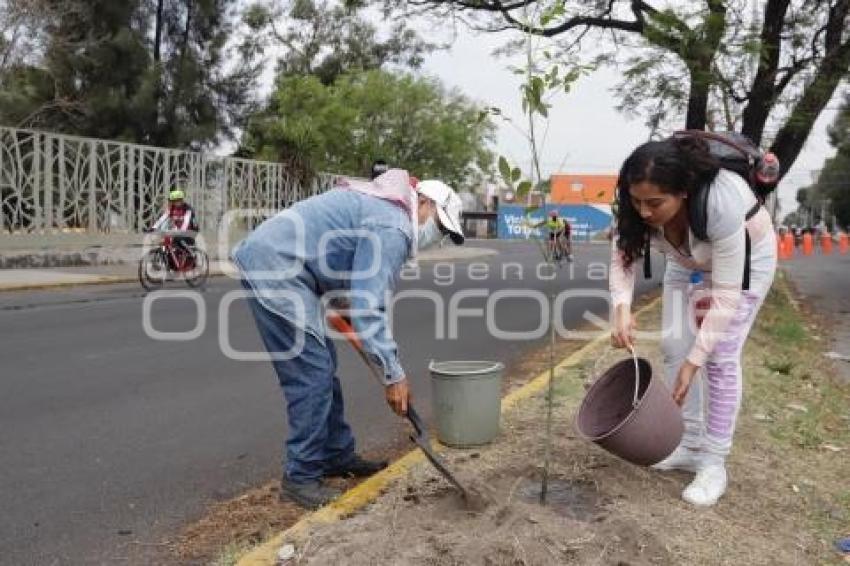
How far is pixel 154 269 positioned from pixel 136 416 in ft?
31.8

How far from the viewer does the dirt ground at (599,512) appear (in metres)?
3.23

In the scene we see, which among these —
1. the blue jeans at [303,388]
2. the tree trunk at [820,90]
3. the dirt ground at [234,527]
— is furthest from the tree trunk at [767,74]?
the dirt ground at [234,527]

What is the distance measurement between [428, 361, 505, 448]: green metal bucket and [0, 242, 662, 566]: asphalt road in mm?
689

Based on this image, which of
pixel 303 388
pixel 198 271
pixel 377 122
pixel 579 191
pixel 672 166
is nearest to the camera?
pixel 672 166

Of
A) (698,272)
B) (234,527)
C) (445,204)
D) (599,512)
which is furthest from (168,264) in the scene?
(599,512)

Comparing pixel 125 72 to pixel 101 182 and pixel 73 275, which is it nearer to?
pixel 101 182

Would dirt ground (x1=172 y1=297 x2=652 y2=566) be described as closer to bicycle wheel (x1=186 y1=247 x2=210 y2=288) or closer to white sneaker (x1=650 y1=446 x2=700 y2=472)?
white sneaker (x1=650 y1=446 x2=700 y2=472)

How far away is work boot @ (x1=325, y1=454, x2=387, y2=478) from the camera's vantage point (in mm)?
4340

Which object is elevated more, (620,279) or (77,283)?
(620,279)

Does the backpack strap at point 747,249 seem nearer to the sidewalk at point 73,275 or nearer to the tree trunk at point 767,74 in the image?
the tree trunk at point 767,74

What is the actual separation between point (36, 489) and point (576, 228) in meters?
48.8

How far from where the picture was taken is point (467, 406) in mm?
4707

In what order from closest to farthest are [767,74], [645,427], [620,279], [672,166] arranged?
[672,166], [645,427], [620,279], [767,74]

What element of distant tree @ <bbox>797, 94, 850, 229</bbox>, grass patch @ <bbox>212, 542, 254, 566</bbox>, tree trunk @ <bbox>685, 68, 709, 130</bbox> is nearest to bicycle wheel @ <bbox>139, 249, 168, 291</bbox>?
tree trunk @ <bbox>685, 68, 709, 130</bbox>
